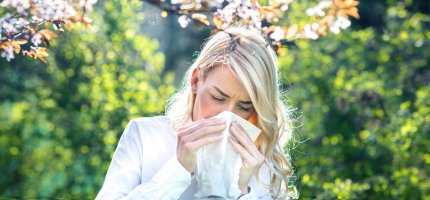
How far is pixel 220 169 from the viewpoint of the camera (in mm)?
2686

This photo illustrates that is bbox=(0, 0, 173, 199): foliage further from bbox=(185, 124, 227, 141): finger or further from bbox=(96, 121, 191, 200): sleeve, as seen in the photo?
bbox=(185, 124, 227, 141): finger

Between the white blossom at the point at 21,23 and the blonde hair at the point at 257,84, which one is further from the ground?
the white blossom at the point at 21,23

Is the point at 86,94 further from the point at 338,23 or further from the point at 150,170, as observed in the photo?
the point at 150,170

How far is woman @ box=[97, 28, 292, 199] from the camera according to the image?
8.36ft

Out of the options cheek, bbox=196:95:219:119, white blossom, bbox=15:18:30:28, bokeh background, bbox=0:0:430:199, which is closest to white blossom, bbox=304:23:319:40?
cheek, bbox=196:95:219:119

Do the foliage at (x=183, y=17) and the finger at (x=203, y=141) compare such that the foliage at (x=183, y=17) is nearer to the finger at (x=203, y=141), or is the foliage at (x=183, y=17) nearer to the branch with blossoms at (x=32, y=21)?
the branch with blossoms at (x=32, y=21)

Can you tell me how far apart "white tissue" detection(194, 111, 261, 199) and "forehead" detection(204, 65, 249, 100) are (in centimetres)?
9

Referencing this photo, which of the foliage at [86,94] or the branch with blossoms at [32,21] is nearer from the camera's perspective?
the branch with blossoms at [32,21]

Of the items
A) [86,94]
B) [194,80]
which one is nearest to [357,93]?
[86,94]

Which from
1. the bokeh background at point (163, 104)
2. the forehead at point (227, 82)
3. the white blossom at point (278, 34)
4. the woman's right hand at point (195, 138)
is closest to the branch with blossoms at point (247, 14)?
the white blossom at point (278, 34)

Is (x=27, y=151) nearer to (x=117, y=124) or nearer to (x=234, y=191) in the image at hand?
(x=117, y=124)

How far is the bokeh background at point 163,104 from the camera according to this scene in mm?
6145

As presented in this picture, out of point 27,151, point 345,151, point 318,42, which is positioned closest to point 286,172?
point 345,151

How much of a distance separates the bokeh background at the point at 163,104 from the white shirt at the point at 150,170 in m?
2.83
